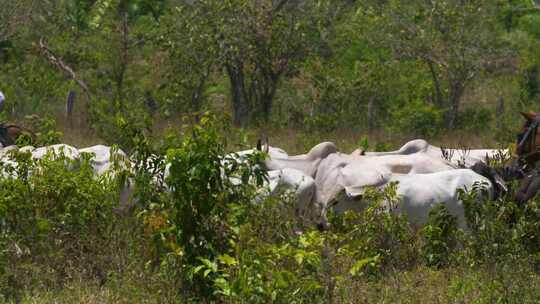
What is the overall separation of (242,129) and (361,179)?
1.97 metres

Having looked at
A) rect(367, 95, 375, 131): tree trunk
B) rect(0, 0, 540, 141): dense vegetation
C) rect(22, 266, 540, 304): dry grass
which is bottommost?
rect(22, 266, 540, 304): dry grass

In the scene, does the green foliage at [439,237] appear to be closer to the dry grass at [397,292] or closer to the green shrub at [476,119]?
the dry grass at [397,292]

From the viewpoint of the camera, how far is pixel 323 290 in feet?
20.6

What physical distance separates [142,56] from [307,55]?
24.4 feet

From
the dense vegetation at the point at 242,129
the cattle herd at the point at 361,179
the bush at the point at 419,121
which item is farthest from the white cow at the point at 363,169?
the bush at the point at 419,121

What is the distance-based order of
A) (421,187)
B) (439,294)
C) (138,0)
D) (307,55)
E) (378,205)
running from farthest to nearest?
(138,0), (307,55), (421,187), (378,205), (439,294)

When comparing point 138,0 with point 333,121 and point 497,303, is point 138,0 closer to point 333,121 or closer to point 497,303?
point 333,121

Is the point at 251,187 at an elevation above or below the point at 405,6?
below

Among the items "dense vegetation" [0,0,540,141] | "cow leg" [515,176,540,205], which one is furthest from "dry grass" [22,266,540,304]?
"dense vegetation" [0,0,540,141]

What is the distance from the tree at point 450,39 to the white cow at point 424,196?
11.5m

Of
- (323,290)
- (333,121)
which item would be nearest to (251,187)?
(323,290)

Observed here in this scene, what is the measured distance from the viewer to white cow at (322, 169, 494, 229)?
918 centimetres

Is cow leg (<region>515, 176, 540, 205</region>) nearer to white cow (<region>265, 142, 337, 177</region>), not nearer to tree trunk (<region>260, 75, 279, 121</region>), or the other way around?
white cow (<region>265, 142, 337, 177</region>)

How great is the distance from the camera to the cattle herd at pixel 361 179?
9.10m
